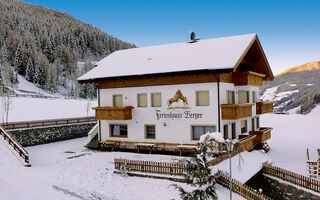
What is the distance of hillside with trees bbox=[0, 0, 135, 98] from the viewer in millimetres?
103500

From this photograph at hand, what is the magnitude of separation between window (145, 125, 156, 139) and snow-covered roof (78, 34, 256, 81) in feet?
16.1

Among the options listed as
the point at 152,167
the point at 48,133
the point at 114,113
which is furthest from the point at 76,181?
the point at 48,133

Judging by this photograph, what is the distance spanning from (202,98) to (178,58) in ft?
15.5

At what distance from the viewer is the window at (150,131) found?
2264 cm

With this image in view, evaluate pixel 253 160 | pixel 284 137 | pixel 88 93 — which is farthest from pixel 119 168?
pixel 88 93

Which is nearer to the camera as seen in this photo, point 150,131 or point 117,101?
point 150,131

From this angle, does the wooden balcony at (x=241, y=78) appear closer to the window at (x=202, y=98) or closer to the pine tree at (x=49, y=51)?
the window at (x=202, y=98)

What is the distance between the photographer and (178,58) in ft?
75.4

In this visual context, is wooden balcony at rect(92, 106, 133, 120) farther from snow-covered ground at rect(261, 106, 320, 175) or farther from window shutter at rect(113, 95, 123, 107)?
snow-covered ground at rect(261, 106, 320, 175)

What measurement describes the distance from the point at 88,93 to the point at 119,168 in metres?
89.1

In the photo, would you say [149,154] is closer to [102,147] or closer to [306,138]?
[102,147]

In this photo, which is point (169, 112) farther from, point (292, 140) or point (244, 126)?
point (292, 140)

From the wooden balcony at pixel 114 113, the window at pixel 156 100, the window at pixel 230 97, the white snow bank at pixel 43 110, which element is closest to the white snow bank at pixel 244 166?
the window at pixel 230 97

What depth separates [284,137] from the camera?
38156mm
